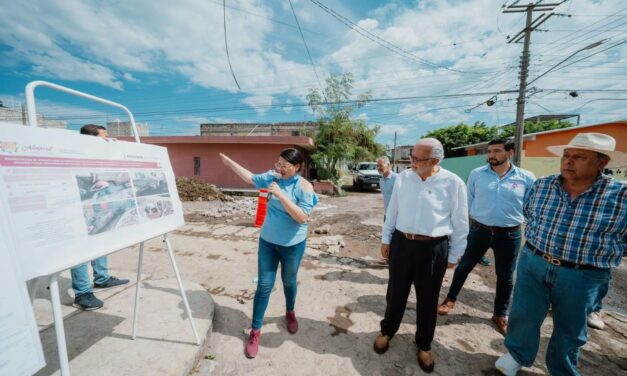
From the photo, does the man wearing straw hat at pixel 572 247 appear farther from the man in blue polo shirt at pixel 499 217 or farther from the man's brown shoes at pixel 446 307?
the man's brown shoes at pixel 446 307

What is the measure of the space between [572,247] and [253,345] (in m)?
2.58

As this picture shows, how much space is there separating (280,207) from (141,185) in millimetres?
1059

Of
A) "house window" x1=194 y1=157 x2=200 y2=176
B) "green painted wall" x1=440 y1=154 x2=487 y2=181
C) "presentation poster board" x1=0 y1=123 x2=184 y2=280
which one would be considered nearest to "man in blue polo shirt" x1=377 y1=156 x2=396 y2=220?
"presentation poster board" x1=0 y1=123 x2=184 y2=280

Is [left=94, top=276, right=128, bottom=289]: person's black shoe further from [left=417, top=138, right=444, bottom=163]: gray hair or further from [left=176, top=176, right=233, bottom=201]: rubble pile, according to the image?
[left=176, top=176, right=233, bottom=201]: rubble pile

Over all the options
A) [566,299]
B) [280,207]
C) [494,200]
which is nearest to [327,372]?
[280,207]

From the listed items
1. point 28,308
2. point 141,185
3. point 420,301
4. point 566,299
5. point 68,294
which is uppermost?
point 141,185

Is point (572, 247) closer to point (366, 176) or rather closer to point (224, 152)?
point (366, 176)

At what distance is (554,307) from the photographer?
1.94 metres

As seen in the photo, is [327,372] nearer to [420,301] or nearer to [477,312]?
[420,301]

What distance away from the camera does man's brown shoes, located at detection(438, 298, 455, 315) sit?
3.04m

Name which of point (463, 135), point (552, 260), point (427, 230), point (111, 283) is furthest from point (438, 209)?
point (463, 135)

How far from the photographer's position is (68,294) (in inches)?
119

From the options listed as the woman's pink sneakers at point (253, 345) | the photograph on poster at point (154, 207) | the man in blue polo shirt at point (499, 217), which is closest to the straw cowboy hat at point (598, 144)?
the man in blue polo shirt at point (499, 217)

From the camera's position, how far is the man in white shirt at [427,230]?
82.7 inches
